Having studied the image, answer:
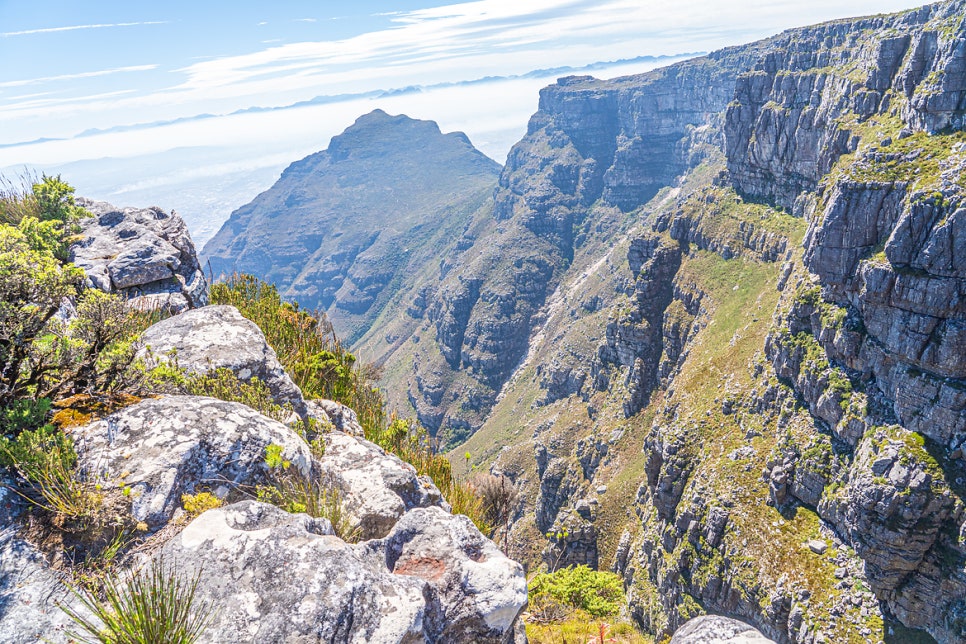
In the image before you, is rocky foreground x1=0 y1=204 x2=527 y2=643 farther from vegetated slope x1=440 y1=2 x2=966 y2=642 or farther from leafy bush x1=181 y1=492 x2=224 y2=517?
vegetated slope x1=440 y1=2 x2=966 y2=642

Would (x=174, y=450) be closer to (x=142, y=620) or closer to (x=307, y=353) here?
(x=142, y=620)

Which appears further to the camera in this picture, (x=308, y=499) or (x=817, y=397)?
(x=817, y=397)

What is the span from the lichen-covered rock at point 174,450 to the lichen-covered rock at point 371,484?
4.72ft

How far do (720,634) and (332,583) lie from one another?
6.75 m

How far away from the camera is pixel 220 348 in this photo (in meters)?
13.1

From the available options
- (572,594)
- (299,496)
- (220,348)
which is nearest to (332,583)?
(299,496)

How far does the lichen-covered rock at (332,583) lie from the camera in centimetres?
661

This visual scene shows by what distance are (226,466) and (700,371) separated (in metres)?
95.5

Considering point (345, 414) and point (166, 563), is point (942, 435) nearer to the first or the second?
point (345, 414)

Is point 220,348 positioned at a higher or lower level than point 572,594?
higher

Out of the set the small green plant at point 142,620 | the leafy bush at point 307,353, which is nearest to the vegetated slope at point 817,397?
the leafy bush at point 307,353

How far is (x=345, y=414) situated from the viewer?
1614 centimetres

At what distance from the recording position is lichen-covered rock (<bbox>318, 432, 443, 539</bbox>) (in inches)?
422

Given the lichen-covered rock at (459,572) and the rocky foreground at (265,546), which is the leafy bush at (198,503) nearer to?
the rocky foreground at (265,546)
